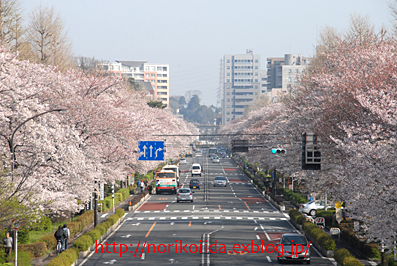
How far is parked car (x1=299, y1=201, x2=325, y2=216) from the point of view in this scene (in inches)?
2002

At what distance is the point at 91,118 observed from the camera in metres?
39.5

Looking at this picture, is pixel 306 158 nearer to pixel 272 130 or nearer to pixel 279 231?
pixel 279 231

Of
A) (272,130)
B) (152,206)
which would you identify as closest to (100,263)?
(152,206)

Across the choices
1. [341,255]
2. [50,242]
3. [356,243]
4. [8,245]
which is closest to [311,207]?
[356,243]

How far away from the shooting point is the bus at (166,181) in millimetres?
70688

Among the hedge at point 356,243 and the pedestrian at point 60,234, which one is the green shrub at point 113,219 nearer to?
the pedestrian at point 60,234

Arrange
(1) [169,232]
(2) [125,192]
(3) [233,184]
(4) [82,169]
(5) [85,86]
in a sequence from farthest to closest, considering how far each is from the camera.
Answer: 1. (3) [233,184]
2. (2) [125,192]
3. (5) [85,86]
4. (1) [169,232]
5. (4) [82,169]

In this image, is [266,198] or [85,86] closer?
[85,86]

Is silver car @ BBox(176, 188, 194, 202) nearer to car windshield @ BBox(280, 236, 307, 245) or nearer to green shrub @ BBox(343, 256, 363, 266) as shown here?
car windshield @ BBox(280, 236, 307, 245)

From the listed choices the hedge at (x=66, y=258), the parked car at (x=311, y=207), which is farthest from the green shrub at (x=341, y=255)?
the parked car at (x=311, y=207)

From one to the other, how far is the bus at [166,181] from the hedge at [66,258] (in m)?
43.1

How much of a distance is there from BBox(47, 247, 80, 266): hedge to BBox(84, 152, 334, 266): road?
3.76 ft

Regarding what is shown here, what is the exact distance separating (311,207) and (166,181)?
2513 centimetres

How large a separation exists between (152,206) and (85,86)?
18.1 metres
